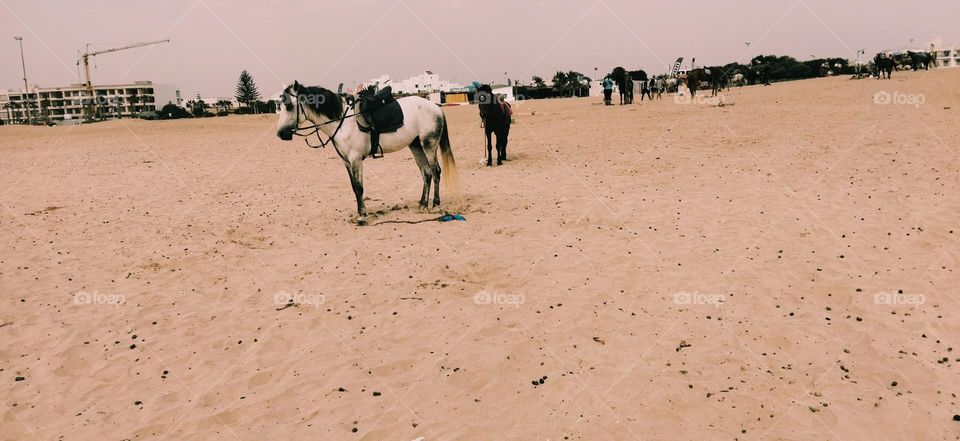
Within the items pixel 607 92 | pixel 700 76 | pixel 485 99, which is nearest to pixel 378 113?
pixel 485 99

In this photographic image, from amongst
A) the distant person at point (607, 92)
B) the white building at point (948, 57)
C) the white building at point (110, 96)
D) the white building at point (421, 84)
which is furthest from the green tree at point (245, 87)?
the white building at point (948, 57)

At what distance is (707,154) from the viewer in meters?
14.9

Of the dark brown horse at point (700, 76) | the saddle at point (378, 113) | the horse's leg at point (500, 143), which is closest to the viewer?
the saddle at point (378, 113)

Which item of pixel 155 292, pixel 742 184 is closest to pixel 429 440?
pixel 155 292

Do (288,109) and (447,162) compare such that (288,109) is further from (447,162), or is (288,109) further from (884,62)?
(884,62)

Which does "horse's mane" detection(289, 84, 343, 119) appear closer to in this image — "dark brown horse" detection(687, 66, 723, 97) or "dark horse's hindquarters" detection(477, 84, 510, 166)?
"dark horse's hindquarters" detection(477, 84, 510, 166)

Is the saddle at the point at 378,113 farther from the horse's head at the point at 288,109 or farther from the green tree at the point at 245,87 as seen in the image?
the green tree at the point at 245,87

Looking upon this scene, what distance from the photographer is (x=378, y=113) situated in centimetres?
992

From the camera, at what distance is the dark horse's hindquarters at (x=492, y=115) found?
15.9 m

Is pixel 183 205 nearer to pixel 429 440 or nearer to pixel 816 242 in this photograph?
pixel 429 440

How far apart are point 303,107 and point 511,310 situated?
540 cm

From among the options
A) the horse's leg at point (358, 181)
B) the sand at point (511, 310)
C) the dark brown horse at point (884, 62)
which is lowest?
the sand at point (511, 310)

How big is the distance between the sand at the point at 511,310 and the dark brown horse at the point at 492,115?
3.39 m

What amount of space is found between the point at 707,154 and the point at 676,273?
28.9ft
